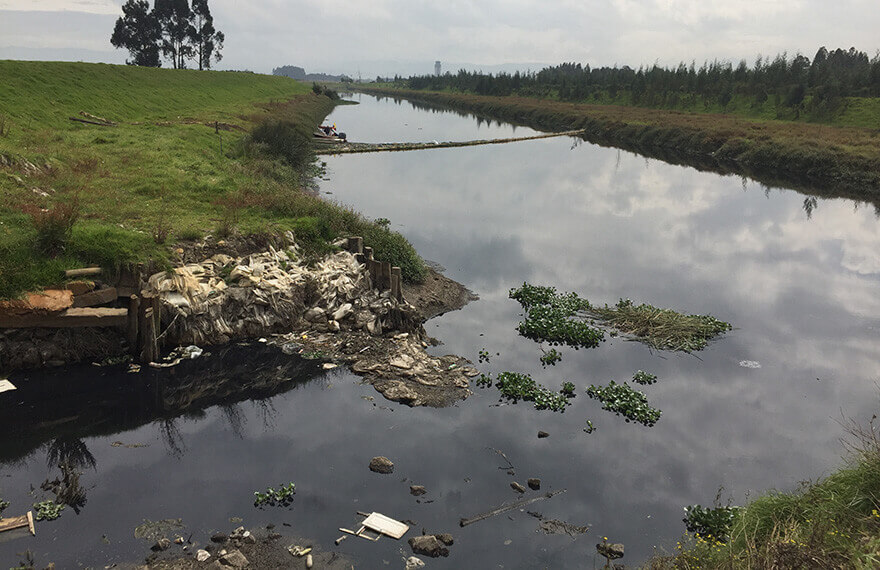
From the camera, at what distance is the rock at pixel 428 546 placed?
1186 centimetres

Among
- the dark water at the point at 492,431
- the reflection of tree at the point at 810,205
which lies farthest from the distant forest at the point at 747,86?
the dark water at the point at 492,431

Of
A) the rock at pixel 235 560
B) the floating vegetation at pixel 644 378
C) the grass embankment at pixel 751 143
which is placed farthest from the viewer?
the grass embankment at pixel 751 143

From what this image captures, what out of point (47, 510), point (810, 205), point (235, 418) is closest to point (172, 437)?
point (235, 418)

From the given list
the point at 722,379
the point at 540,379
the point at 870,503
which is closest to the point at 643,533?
the point at 870,503

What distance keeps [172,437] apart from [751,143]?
6956 cm

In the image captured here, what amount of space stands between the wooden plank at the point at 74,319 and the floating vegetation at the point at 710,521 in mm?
16434

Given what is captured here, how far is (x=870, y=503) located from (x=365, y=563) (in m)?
9.19

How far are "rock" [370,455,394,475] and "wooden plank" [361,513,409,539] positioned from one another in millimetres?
1686

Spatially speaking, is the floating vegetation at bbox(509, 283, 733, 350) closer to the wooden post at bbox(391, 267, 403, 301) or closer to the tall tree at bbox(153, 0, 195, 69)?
the wooden post at bbox(391, 267, 403, 301)

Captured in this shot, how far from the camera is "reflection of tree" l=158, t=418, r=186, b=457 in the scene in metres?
15.1

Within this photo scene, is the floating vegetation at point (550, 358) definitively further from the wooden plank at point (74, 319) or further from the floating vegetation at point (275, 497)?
the wooden plank at point (74, 319)

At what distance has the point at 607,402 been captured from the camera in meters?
18.1

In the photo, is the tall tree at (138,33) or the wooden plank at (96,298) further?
the tall tree at (138,33)

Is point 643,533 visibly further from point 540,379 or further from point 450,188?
point 450,188
